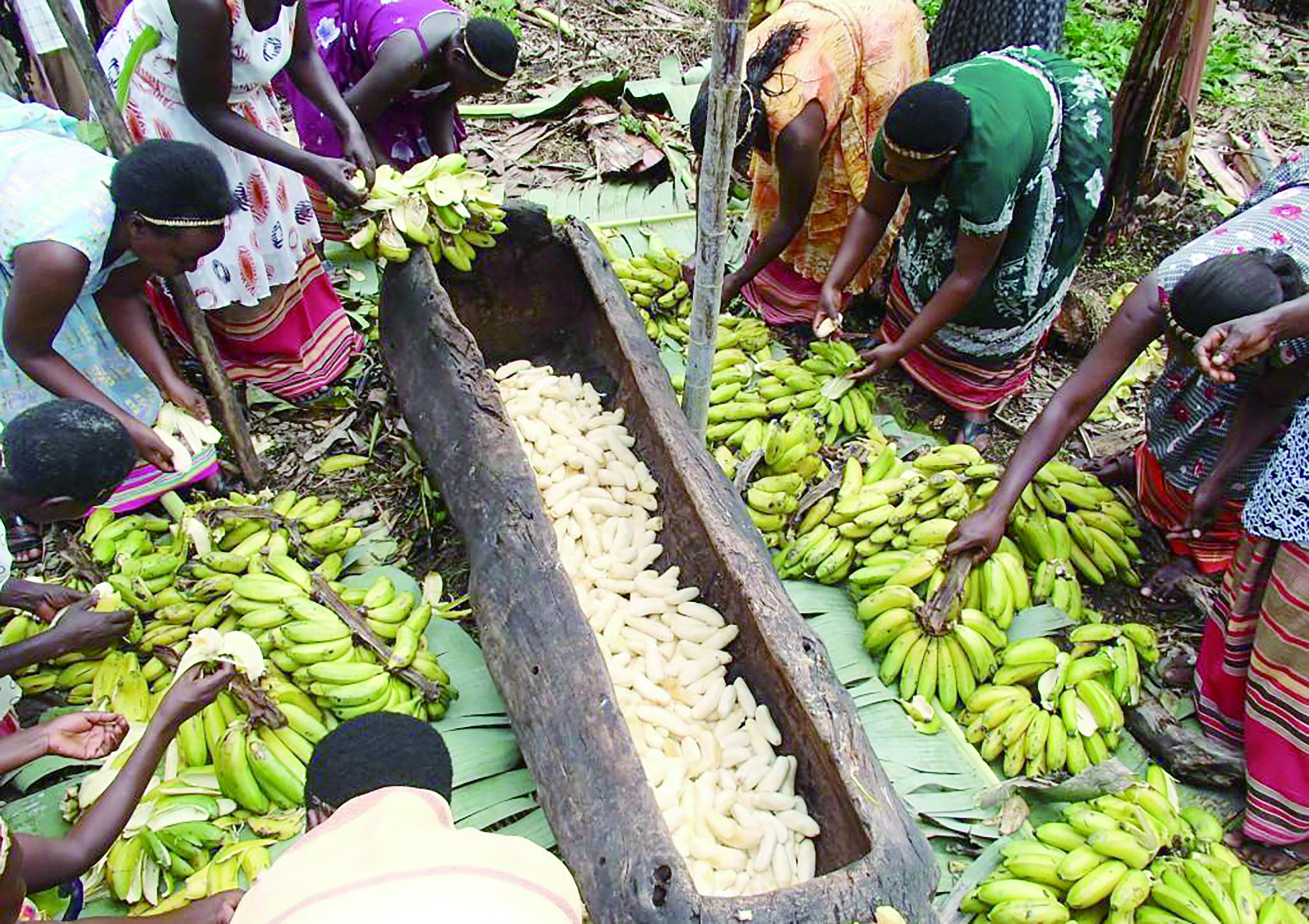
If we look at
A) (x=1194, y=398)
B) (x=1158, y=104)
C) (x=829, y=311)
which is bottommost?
(x=829, y=311)

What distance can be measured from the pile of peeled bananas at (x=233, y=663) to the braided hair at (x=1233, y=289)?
8.87 ft

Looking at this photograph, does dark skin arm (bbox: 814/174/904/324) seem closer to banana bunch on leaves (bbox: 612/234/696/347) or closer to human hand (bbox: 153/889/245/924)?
banana bunch on leaves (bbox: 612/234/696/347)

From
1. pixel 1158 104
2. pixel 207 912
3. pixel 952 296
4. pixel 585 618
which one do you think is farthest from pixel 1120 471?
pixel 207 912

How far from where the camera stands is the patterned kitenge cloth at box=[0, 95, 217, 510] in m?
2.97

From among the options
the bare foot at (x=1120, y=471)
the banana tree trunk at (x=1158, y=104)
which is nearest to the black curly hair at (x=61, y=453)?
the bare foot at (x=1120, y=471)

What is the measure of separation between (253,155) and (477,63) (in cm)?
110

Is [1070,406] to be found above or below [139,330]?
below

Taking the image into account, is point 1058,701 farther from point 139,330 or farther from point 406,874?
A: point 139,330

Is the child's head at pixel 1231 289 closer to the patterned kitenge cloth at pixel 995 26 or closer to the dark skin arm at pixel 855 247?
the dark skin arm at pixel 855 247

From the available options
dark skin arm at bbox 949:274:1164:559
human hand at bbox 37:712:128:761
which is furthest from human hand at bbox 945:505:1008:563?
human hand at bbox 37:712:128:761

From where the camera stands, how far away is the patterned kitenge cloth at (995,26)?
4.98m

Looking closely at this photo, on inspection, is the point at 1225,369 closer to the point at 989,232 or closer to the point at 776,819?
the point at 989,232

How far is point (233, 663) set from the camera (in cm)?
253

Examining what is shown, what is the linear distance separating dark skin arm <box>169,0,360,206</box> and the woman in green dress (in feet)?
7.48
